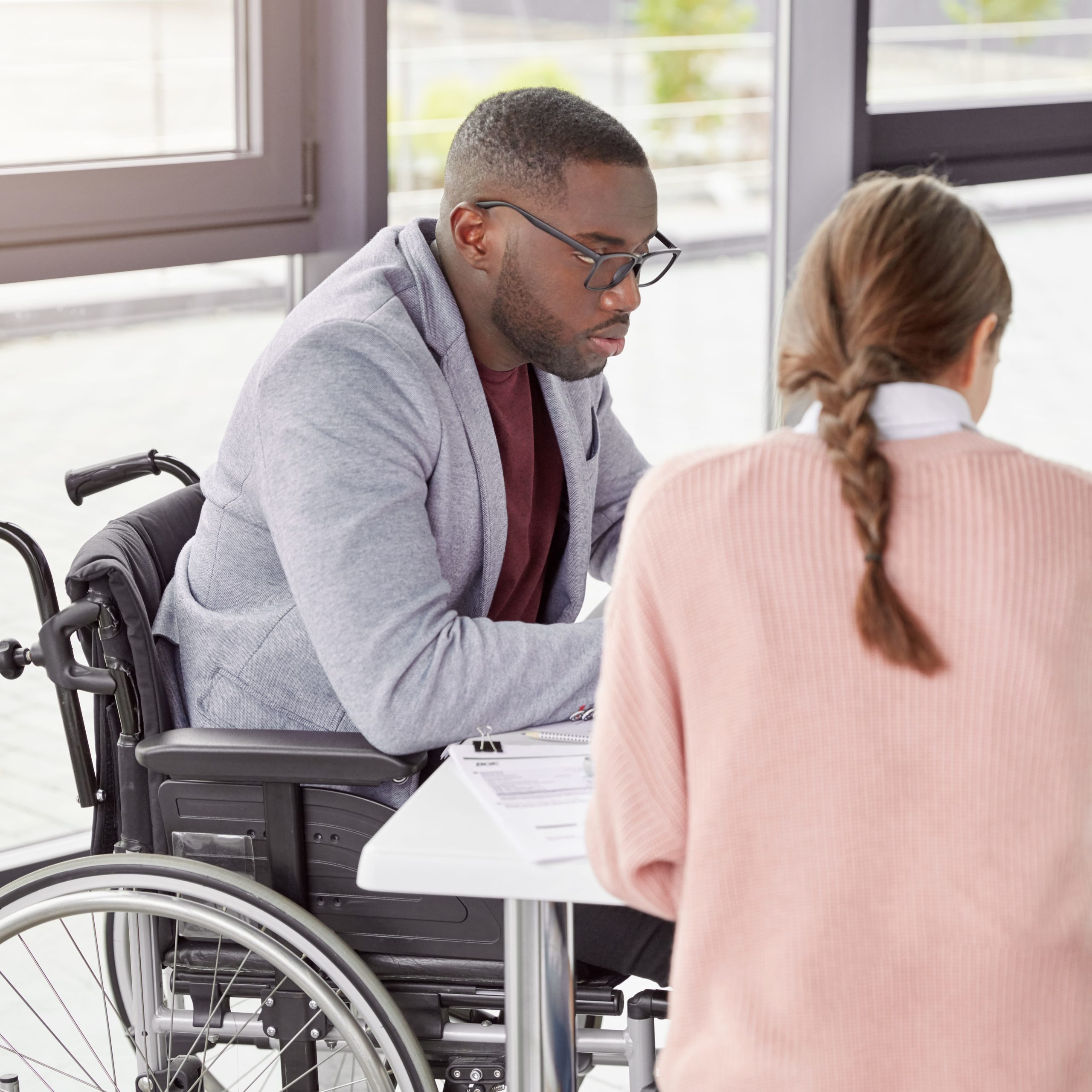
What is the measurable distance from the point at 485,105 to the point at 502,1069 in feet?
3.48

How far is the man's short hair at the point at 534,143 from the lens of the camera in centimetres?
162

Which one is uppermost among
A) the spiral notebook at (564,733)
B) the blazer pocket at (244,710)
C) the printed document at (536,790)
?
the printed document at (536,790)

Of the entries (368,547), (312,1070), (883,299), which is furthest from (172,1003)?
(883,299)

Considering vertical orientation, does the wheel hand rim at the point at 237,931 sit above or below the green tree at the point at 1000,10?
below

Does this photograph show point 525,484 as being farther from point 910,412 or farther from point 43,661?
point 910,412

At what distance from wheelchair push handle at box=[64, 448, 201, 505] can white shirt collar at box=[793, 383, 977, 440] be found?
3.34 feet

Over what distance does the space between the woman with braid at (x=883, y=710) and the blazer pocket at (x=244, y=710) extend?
2.19 feet

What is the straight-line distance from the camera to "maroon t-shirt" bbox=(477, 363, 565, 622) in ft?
5.70

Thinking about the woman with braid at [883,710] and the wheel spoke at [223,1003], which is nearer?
the woman with braid at [883,710]

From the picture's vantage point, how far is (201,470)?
2.71m

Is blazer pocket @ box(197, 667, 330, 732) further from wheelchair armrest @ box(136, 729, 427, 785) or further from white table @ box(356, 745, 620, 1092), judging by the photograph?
white table @ box(356, 745, 620, 1092)

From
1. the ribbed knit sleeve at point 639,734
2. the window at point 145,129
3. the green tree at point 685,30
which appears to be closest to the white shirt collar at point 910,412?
the ribbed knit sleeve at point 639,734

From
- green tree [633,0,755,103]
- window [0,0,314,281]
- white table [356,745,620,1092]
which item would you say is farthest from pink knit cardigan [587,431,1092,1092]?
green tree [633,0,755,103]

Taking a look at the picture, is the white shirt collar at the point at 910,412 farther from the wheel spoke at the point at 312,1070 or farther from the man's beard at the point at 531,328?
the wheel spoke at the point at 312,1070
